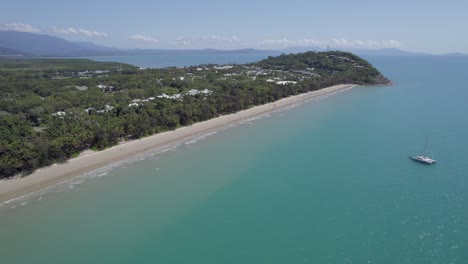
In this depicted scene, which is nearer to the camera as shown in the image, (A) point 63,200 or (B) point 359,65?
(A) point 63,200

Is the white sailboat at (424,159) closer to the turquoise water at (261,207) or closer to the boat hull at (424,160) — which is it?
the boat hull at (424,160)

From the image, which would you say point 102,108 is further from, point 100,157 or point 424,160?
point 424,160

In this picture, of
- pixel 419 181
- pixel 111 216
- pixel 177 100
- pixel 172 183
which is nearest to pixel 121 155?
pixel 172 183

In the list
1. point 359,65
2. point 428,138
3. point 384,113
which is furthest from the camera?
point 359,65

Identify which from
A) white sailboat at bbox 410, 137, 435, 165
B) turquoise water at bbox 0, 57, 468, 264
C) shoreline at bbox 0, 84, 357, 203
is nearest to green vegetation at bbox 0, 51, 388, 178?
shoreline at bbox 0, 84, 357, 203

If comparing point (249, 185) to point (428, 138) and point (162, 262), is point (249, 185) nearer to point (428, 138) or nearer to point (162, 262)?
point (162, 262)
